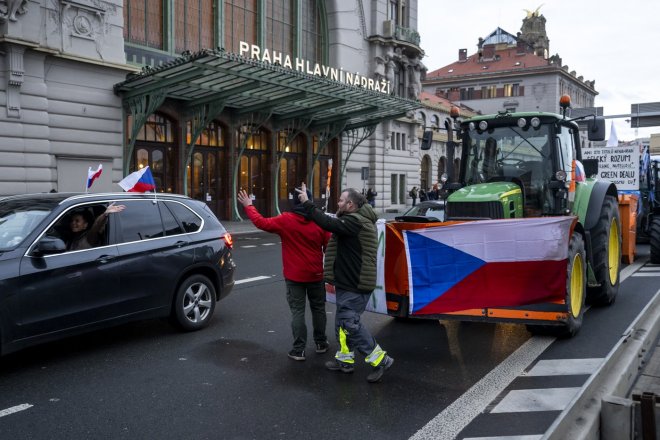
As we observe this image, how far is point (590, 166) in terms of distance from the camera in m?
9.45

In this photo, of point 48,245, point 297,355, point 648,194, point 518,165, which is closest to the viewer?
point 48,245

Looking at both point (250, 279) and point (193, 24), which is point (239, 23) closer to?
point (193, 24)

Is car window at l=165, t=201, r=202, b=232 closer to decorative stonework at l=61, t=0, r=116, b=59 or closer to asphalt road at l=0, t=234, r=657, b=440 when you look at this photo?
asphalt road at l=0, t=234, r=657, b=440

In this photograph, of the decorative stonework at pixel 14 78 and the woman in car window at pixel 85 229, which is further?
the decorative stonework at pixel 14 78

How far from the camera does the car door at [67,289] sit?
545cm

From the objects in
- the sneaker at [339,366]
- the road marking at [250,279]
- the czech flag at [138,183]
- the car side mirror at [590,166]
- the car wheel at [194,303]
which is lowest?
the road marking at [250,279]

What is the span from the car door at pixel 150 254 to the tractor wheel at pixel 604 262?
5603 mm

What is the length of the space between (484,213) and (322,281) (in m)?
2.63

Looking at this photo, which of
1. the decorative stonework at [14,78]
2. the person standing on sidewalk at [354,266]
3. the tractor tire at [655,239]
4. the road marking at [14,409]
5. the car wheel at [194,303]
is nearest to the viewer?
the road marking at [14,409]

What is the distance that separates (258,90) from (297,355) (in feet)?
65.6

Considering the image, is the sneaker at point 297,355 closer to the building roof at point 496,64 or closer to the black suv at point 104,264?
the black suv at point 104,264

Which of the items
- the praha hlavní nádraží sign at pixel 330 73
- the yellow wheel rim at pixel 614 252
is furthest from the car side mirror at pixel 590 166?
the praha hlavní nádraží sign at pixel 330 73

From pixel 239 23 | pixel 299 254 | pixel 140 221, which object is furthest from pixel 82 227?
pixel 239 23

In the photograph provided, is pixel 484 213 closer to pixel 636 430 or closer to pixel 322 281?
pixel 322 281
